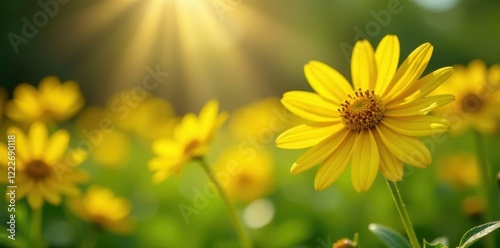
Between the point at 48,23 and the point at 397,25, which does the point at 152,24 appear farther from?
the point at 397,25

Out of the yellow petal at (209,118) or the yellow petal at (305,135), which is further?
the yellow petal at (209,118)

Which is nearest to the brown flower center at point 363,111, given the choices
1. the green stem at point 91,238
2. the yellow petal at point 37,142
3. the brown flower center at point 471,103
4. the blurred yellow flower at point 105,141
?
the brown flower center at point 471,103

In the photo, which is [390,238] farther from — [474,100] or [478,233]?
[474,100]

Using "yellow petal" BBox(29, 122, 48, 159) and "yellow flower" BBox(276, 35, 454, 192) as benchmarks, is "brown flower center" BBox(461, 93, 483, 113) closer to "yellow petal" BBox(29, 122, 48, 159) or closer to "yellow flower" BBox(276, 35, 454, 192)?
"yellow flower" BBox(276, 35, 454, 192)

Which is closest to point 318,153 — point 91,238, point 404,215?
point 404,215

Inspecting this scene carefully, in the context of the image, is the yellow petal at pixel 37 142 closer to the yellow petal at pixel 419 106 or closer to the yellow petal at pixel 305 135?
the yellow petal at pixel 305 135

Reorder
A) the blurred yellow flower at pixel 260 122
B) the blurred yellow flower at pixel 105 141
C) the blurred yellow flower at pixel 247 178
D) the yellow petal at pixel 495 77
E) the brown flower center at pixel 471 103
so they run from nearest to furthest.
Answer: the yellow petal at pixel 495 77
the brown flower center at pixel 471 103
the blurred yellow flower at pixel 247 178
the blurred yellow flower at pixel 105 141
the blurred yellow flower at pixel 260 122
